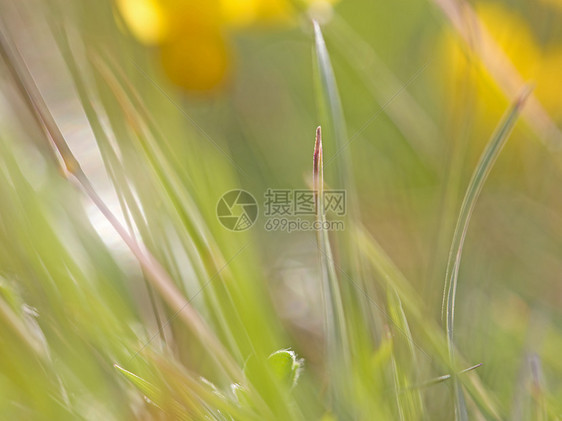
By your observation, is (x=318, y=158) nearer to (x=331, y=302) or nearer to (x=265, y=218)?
(x=331, y=302)

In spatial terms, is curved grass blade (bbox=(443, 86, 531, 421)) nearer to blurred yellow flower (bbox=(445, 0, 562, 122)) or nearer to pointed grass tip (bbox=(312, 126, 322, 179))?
pointed grass tip (bbox=(312, 126, 322, 179))

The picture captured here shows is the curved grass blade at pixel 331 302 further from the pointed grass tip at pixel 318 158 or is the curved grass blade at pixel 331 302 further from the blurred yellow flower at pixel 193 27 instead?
the blurred yellow flower at pixel 193 27

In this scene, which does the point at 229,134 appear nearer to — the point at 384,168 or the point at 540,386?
the point at 384,168

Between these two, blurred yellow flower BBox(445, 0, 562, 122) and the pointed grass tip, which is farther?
blurred yellow flower BBox(445, 0, 562, 122)

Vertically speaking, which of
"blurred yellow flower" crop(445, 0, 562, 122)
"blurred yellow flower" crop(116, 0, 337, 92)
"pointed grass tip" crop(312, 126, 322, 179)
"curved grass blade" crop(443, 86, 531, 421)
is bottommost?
"curved grass blade" crop(443, 86, 531, 421)

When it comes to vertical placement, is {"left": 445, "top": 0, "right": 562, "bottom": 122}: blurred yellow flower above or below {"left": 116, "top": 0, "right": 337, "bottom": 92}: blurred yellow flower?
below

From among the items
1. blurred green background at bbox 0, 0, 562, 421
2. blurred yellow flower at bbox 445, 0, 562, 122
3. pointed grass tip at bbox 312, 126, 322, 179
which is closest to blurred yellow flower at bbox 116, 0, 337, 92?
blurred green background at bbox 0, 0, 562, 421

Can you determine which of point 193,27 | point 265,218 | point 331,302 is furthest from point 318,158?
point 193,27

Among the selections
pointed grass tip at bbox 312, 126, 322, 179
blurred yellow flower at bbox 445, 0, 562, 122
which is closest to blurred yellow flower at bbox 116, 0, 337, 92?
blurred yellow flower at bbox 445, 0, 562, 122
